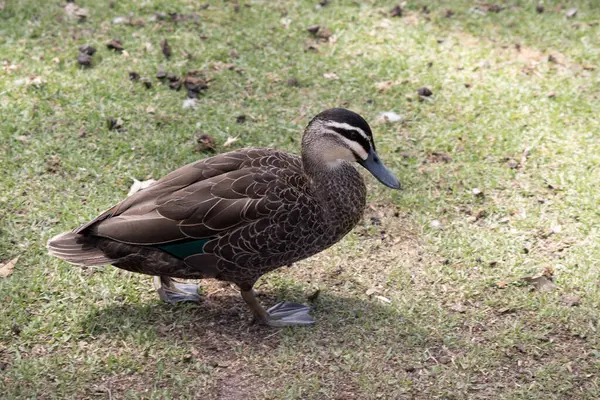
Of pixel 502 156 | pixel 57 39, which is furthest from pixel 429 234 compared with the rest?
pixel 57 39

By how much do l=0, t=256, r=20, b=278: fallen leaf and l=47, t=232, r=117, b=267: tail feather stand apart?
583 millimetres

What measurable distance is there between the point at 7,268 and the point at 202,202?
1462mm

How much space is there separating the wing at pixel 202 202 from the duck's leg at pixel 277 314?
0.48 meters

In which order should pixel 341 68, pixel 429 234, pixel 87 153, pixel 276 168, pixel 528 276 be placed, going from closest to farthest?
pixel 276 168 → pixel 528 276 → pixel 429 234 → pixel 87 153 → pixel 341 68

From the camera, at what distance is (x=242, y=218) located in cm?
393

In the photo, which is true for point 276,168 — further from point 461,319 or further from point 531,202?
point 531,202

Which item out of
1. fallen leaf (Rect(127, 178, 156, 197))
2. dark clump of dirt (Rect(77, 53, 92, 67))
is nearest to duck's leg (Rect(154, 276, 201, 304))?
fallen leaf (Rect(127, 178, 156, 197))

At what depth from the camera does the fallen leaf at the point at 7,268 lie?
4.41 m

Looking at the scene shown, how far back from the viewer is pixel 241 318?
429cm

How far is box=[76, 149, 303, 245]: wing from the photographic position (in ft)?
12.7

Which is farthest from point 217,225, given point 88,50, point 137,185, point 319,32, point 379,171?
point 319,32

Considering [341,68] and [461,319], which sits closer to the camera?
[461,319]

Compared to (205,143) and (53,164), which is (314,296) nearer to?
(205,143)

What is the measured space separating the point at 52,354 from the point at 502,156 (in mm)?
3719
